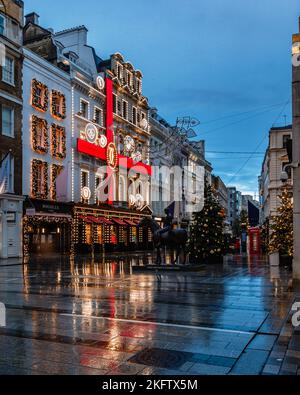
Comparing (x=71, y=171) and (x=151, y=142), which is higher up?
(x=151, y=142)

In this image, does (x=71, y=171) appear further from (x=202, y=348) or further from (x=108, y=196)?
(x=202, y=348)

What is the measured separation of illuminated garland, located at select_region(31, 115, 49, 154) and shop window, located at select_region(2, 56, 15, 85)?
3233mm

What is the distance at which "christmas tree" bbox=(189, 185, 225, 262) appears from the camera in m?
24.5

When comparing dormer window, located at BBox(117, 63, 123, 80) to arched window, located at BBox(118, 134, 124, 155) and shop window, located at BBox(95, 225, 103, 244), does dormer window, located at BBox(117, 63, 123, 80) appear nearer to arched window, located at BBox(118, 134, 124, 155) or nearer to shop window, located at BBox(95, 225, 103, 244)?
arched window, located at BBox(118, 134, 124, 155)

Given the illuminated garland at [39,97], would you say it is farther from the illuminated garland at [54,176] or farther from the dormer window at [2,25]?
the illuminated garland at [54,176]

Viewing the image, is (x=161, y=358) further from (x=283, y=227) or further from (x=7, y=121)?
(x=7, y=121)

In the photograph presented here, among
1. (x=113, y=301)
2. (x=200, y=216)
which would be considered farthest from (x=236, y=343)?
(x=200, y=216)

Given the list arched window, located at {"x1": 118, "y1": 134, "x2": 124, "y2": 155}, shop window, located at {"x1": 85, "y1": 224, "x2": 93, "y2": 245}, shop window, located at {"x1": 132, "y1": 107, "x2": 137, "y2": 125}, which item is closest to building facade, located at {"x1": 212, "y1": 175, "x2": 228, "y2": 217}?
shop window, located at {"x1": 132, "y1": 107, "x2": 137, "y2": 125}

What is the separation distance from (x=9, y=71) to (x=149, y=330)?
27276 mm

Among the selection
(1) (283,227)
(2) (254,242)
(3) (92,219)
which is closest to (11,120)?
(3) (92,219)

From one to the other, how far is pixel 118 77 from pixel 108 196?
44.8 feet

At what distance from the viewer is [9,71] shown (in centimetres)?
3023

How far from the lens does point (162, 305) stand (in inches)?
402

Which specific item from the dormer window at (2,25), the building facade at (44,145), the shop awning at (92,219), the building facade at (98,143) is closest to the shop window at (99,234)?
the building facade at (98,143)
